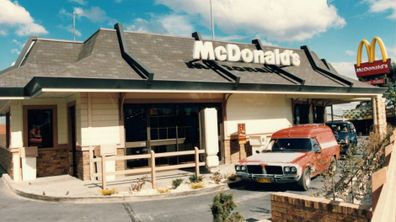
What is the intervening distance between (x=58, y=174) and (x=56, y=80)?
5.93 meters

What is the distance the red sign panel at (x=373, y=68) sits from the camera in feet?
145

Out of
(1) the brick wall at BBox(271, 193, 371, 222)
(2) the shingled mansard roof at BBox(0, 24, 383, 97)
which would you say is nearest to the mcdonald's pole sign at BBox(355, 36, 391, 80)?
(2) the shingled mansard roof at BBox(0, 24, 383, 97)

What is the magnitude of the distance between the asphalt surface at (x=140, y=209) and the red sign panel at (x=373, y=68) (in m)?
38.4

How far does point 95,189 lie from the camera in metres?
12.1

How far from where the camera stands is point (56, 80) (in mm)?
12055

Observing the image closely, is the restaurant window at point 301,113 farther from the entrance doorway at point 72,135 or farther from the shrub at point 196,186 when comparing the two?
the entrance doorway at point 72,135

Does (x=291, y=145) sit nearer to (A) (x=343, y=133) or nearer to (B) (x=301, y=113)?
(A) (x=343, y=133)

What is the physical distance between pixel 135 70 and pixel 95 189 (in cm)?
539

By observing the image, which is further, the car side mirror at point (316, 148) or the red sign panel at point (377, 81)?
the red sign panel at point (377, 81)

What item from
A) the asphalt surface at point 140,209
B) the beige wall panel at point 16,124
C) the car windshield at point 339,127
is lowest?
the asphalt surface at point 140,209

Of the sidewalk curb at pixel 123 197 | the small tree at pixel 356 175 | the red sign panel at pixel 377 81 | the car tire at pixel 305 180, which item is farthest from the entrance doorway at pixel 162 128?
the red sign panel at pixel 377 81

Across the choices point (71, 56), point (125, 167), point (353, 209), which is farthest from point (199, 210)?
point (71, 56)

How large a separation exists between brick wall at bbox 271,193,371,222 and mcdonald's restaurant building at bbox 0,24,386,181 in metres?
7.56

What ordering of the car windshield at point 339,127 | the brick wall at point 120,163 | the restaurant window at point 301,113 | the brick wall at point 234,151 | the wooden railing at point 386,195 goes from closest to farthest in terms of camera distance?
1. the wooden railing at point 386,195
2. the brick wall at point 120,163
3. the brick wall at point 234,151
4. the car windshield at point 339,127
5. the restaurant window at point 301,113
